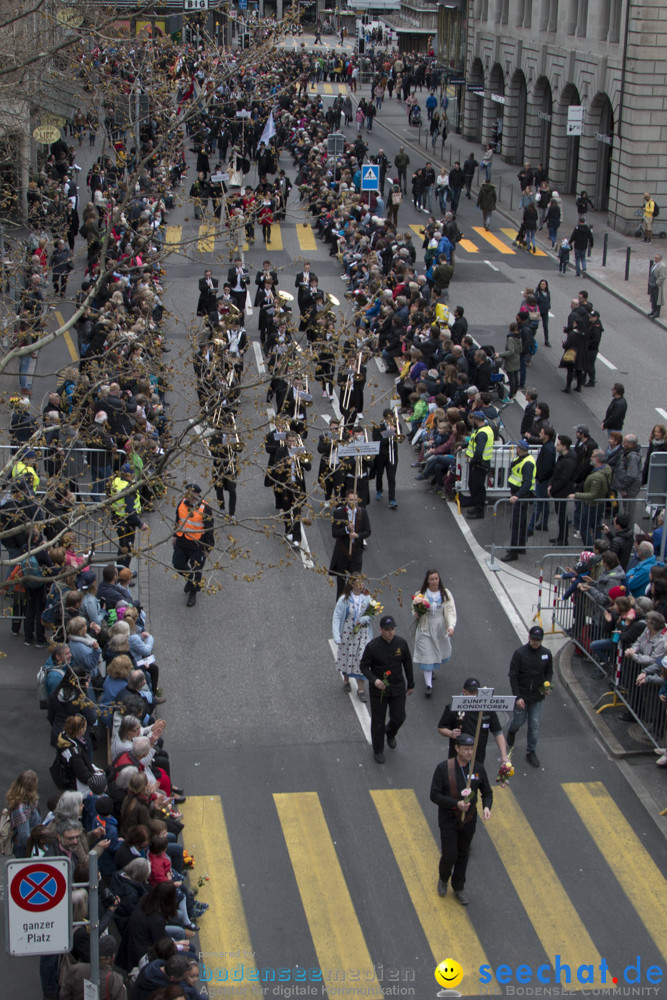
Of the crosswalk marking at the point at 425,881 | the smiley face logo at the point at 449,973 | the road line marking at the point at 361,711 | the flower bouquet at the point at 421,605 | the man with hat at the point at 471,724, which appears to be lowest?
the road line marking at the point at 361,711

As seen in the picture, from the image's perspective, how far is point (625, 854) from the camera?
38.8ft

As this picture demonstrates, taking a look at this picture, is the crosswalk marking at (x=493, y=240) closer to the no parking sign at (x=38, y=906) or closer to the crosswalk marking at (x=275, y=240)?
the crosswalk marking at (x=275, y=240)

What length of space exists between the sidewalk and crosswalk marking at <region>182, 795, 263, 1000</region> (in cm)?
2130

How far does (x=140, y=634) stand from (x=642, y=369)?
16.3 m

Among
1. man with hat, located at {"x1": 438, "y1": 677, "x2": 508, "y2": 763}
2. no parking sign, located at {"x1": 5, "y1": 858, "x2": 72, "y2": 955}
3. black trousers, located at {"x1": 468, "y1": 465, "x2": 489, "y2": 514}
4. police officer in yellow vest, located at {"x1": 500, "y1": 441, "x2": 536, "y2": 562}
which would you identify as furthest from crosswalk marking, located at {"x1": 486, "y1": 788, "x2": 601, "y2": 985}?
black trousers, located at {"x1": 468, "y1": 465, "x2": 489, "y2": 514}

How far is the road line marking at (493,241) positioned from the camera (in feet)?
123

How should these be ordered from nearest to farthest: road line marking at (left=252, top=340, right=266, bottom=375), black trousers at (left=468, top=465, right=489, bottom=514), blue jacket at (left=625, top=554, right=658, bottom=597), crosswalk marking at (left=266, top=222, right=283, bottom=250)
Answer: blue jacket at (left=625, top=554, right=658, bottom=597)
black trousers at (left=468, top=465, right=489, bottom=514)
road line marking at (left=252, top=340, right=266, bottom=375)
crosswalk marking at (left=266, top=222, right=283, bottom=250)

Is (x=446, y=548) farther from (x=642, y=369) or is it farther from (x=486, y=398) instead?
(x=642, y=369)

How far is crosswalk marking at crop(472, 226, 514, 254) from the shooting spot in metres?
37.5

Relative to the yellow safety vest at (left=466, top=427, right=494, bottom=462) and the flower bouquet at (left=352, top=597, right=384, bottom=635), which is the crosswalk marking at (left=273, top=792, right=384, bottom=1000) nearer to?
the flower bouquet at (left=352, top=597, right=384, bottom=635)

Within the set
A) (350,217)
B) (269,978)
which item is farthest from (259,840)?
(350,217)

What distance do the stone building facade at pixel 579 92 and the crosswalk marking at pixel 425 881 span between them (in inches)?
1176

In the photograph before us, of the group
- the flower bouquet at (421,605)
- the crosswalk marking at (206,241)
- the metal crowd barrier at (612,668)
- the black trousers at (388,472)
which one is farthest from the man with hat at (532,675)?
the black trousers at (388,472)

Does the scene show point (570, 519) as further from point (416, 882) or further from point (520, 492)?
point (416, 882)
